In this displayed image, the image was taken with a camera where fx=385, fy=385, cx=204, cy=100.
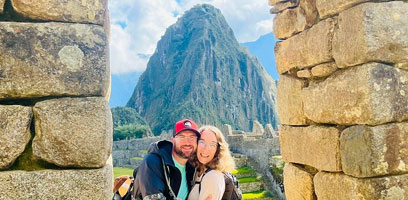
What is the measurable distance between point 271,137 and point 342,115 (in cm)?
2135

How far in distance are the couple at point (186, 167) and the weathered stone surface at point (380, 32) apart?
58.9 inches

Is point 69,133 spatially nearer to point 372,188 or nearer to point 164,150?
point 164,150

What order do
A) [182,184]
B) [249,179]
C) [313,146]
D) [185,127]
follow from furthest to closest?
[249,179], [313,146], [185,127], [182,184]

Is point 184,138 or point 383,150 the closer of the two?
point 383,150

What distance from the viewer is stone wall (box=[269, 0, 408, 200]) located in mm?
3221

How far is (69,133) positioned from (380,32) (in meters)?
2.61

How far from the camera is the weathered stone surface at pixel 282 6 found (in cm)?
454

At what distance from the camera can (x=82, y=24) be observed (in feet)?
8.73

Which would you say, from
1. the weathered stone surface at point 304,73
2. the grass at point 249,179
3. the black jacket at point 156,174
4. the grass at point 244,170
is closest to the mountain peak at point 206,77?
the grass at point 244,170

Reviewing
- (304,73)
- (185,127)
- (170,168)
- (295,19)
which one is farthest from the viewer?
(295,19)

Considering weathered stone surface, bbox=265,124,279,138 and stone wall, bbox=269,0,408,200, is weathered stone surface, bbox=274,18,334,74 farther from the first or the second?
weathered stone surface, bbox=265,124,279,138

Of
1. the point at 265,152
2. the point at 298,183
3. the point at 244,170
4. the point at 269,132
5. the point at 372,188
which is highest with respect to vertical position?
the point at 372,188

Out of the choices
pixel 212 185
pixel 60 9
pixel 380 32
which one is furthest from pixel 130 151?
pixel 60 9

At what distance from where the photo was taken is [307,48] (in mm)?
4152
